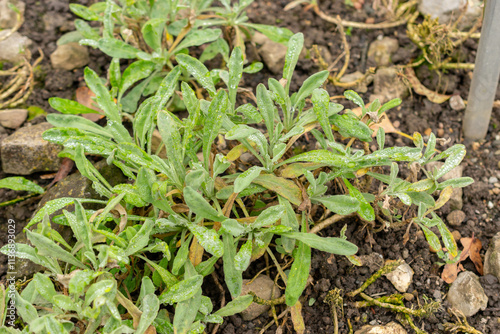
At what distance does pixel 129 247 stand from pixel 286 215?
2.08 ft

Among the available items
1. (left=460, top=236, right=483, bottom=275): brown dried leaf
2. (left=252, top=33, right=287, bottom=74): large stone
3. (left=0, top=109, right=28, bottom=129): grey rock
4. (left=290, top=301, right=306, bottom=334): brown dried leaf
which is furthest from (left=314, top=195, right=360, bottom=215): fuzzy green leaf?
(left=0, top=109, right=28, bottom=129): grey rock

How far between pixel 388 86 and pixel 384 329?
148 cm

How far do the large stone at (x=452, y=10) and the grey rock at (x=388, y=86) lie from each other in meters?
0.50

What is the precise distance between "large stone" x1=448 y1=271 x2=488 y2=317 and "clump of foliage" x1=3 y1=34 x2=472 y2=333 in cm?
24

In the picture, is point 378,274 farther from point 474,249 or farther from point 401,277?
point 474,249

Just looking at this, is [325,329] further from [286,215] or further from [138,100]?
[138,100]

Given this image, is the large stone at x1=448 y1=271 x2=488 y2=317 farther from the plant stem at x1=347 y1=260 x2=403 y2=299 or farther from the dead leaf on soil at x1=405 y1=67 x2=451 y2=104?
the dead leaf on soil at x1=405 y1=67 x2=451 y2=104

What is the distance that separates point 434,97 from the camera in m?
2.64

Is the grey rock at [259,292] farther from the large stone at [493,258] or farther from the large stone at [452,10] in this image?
the large stone at [452,10]

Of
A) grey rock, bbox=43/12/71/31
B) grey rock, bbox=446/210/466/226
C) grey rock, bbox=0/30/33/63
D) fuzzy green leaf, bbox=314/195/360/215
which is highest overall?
grey rock, bbox=43/12/71/31

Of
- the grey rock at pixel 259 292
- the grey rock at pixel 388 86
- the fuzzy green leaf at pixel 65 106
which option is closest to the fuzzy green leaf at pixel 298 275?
the grey rock at pixel 259 292

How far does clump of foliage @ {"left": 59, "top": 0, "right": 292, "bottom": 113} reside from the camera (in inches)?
93.4

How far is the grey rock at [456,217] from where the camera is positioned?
217 centimetres

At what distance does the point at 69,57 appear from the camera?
2857mm
